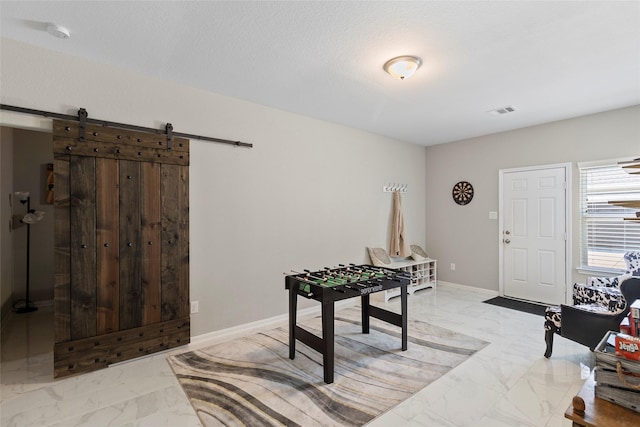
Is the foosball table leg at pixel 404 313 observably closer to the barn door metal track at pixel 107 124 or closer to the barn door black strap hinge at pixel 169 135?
the barn door metal track at pixel 107 124

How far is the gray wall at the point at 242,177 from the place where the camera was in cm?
256

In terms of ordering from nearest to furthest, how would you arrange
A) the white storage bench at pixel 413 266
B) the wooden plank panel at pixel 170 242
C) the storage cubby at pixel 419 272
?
1. the wooden plank panel at pixel 170 242
2. the white storage bench at pixel 413 266
3. the storage cubby at pixel 419 272

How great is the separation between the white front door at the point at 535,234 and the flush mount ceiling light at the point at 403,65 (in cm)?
311

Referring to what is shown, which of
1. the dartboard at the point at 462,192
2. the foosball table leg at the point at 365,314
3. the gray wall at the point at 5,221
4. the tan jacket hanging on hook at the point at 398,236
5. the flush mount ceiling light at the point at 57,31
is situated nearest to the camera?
the flush mount ceiling light at the point at 57,31

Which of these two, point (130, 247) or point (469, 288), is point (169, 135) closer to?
point (130, 247)

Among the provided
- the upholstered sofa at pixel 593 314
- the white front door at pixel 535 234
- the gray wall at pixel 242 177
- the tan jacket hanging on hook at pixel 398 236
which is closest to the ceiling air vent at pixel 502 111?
the white front door at pixel 535 234

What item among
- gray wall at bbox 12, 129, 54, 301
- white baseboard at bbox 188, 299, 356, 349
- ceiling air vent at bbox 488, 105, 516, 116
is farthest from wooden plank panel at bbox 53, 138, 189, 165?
ceiling air vent at bbox 488, 105, 516, 116

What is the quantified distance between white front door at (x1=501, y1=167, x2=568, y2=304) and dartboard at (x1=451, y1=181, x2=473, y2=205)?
54 centimetres

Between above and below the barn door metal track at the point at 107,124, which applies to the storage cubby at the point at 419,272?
below

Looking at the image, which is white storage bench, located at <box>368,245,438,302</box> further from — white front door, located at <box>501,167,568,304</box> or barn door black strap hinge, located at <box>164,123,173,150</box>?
barn door black strap hinge, located at <box>164,123,173,150</box>

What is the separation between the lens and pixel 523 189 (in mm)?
4695

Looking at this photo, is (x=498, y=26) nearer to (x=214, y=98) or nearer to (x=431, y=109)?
(x=431, y=109)

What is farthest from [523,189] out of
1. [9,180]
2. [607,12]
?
[9,180]

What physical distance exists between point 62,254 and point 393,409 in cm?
281
